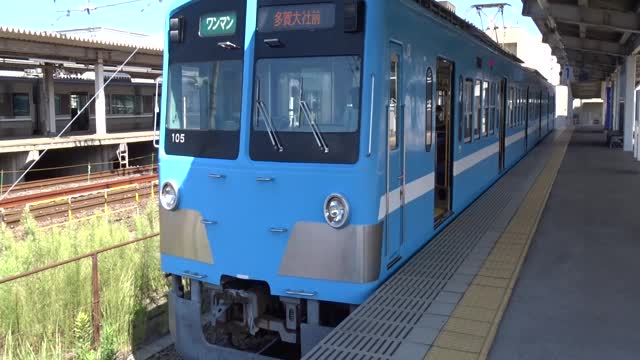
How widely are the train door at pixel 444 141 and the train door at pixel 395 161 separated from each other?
2.19 m

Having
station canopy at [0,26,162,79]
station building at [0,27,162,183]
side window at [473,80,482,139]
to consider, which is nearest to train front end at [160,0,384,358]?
side window at [473,80,482,139]

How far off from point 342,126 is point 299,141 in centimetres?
36

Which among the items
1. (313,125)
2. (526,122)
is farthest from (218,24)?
(526,122)

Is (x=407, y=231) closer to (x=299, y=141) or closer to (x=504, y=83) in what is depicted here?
(x=299, y=141)

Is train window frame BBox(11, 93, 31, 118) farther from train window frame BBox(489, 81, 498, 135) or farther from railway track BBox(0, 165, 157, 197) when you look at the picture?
train window frame BBox(489, 81, 498, 135)

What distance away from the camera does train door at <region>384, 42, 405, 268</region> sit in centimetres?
467

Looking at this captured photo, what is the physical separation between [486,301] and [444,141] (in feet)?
11.2

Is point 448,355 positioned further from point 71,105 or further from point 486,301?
point 71,105

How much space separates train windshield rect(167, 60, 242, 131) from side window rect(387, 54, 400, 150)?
1209mm

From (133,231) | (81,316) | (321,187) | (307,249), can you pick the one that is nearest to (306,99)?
(321,187)

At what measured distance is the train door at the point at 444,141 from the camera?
7.33 meters

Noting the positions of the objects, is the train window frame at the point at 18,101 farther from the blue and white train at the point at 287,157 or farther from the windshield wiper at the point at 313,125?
the windshield wiper at the point at 313,125

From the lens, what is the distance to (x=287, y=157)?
14.7ft

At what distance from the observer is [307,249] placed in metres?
4.41
